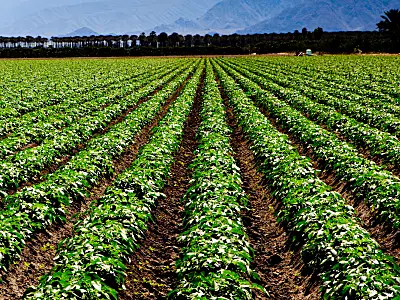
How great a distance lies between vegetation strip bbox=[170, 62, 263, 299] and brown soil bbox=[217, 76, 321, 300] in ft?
1.89

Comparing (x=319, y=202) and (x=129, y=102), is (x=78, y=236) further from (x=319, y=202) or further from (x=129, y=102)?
(x=129, y=102)

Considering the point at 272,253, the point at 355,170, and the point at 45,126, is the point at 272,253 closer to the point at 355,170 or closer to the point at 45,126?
the point at 355,170

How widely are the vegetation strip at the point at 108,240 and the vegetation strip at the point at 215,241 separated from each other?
3.26 feet

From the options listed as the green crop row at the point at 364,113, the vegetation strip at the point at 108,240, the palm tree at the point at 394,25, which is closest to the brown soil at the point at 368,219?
the vegetation strip at the point at 108,240

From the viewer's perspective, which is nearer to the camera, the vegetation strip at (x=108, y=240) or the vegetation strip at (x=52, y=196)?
the vegetation strip at (x=108, y=240)

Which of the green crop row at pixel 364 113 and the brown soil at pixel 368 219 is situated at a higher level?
the green crop row at pixel 364 113

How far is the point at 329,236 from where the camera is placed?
314 inches

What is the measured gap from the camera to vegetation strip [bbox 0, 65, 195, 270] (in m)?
8.42

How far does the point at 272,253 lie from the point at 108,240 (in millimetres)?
3574

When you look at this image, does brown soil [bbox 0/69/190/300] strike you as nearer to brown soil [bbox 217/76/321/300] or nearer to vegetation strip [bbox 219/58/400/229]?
brown soil [bbox 217/76/321/300]

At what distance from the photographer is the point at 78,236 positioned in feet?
26.8

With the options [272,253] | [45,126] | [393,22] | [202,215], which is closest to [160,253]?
[202,215]

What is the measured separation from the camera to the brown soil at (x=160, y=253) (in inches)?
310

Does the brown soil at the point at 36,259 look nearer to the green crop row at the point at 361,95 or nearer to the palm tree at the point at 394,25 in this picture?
the green crop row at the point at 361,95
